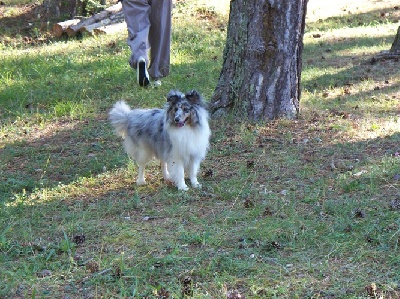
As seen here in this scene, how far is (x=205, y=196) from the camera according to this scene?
5816mm

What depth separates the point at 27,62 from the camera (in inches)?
446

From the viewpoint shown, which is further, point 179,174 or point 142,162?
point 142,162

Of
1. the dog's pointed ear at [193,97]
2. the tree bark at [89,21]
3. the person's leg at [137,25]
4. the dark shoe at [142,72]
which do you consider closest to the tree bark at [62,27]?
the tree bark at [89,21]

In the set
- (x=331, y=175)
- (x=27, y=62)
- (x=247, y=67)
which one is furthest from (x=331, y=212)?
(x=27, y=62)

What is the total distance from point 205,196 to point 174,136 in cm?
63

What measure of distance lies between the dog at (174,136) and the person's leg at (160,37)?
7.80ft

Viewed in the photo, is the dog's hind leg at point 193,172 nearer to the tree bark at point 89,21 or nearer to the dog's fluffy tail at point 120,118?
the dog's fluffy tail at point 120,118

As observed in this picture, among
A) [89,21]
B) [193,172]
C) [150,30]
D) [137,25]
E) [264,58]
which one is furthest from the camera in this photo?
[89,21]

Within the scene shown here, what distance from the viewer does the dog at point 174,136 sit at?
588 cm

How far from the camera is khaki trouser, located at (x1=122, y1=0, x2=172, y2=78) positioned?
26.5 ft

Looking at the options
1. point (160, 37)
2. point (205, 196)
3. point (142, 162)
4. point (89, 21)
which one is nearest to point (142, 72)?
point (160, 37)

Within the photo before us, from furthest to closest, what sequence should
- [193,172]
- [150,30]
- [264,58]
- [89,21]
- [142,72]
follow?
1. [89,21]
2. [150,30]
3. [142,72]
4. [264,58]
5. [193,172]

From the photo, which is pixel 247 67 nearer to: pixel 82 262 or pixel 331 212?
pixel 331 212

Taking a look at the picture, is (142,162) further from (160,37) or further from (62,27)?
(62,27)
